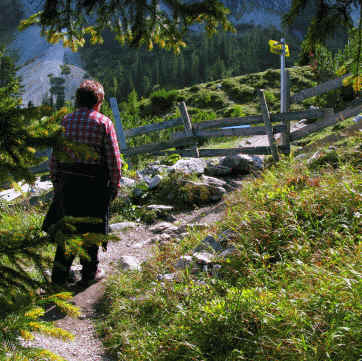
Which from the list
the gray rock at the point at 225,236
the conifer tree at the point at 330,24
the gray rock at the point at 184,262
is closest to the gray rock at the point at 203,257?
the gray rock at the point at 184,262

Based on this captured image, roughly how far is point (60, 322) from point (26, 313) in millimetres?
1986

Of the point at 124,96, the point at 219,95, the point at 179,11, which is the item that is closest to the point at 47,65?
the point at 124,96

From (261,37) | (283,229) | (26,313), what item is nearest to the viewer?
(26,313)

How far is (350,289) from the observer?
2.02 metres

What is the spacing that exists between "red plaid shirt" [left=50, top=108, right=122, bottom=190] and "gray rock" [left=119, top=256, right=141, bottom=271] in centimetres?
111

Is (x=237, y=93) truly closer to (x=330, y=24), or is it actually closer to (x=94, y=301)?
→ (x=94, y=301)

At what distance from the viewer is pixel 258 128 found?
26.9ft

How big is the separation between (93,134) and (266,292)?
2.08 meters

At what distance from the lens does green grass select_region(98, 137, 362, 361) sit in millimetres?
1897

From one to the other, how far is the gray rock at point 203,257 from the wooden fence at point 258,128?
16.5 ft

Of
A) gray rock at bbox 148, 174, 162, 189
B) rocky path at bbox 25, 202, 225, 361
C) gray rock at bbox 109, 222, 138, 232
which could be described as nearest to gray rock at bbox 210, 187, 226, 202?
rocky path at bbox 25, 202, 225, 361

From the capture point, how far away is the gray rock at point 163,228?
5.05 metres

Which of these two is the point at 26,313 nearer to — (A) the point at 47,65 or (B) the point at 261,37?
(B) the point at 261,37

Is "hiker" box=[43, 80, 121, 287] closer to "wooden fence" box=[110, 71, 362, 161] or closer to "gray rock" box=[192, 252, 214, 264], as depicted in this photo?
"gray rock" box=[192, 252, 214, 264]
